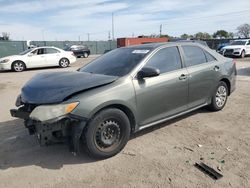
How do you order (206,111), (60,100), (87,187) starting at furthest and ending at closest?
(206,111) < (60,100) < (87,187)

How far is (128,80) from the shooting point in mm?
4359

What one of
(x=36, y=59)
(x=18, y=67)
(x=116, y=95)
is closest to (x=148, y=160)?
(x=116, y=95)

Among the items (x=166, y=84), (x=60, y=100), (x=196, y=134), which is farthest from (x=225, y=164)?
(x=60, y=100)

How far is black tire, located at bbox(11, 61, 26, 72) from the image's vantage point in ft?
53.8

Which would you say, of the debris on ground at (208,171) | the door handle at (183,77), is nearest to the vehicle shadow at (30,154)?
the debris on ground at (208,171)

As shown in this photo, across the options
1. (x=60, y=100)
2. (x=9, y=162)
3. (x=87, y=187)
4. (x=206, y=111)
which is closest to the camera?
(x=87, y=187)

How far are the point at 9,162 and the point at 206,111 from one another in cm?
412

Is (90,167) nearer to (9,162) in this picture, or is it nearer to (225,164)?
(9,162)

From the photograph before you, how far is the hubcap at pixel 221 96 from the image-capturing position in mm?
A: 6199

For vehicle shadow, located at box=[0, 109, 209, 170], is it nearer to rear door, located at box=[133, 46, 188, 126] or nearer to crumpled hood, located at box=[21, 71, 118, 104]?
rear door, located at box=[133, 46, 188, 126]

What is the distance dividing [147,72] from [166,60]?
77 centimetres

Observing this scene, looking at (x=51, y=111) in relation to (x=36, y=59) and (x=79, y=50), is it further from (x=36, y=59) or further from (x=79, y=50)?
(x=79, y=50)

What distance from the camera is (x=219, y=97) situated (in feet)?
20.6

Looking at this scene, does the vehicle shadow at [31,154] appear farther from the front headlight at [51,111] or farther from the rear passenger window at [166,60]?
the rear passenger window at [166,60]
